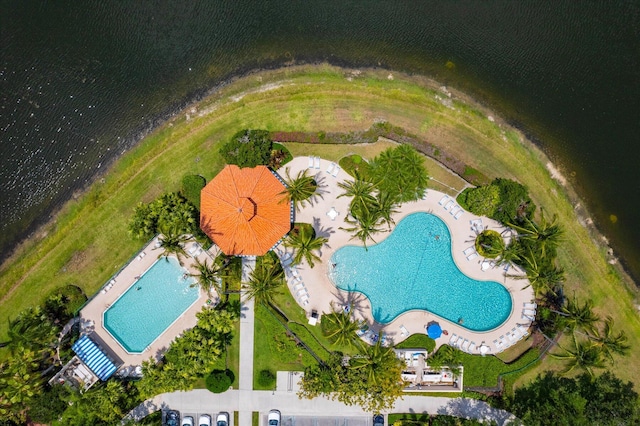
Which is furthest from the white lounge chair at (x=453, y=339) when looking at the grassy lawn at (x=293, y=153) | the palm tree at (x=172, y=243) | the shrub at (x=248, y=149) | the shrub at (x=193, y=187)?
the shrub at (x=193, y=187)

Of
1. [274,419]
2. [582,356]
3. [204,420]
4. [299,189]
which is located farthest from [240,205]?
[582,356]

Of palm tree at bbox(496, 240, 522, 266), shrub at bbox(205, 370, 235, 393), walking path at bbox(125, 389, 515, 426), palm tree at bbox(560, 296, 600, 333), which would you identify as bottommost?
walking path at bbox(125, 389, 515, 426)

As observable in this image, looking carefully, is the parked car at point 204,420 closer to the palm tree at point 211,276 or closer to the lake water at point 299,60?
the palm tree at point 211,276

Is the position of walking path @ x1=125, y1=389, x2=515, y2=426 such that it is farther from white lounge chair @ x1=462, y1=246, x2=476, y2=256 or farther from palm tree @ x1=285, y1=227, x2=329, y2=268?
white lounge chair @ x1=462, y1=246, x2=476, y2=256

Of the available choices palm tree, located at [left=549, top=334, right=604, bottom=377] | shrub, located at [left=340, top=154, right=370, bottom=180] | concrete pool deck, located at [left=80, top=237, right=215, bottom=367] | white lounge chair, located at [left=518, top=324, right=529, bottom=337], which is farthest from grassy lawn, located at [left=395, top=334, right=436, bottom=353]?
concrete pool deck, located at [left=80, top=237, right=215, bottom=367]

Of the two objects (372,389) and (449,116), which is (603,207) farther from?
(372,389)

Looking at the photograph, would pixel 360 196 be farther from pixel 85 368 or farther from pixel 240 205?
pixel 85 368
